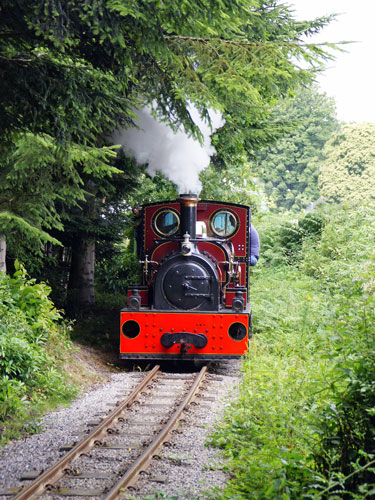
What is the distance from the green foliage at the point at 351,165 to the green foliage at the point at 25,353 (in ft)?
84.7

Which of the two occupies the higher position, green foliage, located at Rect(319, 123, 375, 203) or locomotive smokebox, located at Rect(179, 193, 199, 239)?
green foliage, located at Rect(319, 123, 375, 203)

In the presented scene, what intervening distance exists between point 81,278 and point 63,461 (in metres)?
9.09

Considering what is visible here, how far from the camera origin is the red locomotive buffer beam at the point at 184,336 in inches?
384

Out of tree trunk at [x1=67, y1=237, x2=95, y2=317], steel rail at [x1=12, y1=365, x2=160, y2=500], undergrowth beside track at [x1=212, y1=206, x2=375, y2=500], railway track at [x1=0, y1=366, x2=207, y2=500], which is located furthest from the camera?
tree trunk at [x1=67, y1=237, x2=95, y2=317]

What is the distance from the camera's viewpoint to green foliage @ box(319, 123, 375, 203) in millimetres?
33281

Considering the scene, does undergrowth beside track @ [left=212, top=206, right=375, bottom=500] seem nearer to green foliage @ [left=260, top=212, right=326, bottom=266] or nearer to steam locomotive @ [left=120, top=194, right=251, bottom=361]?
steam locomotive @ [left=120, top=194, right=251, bottom=361]

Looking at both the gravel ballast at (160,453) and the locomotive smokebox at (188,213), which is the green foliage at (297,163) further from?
the gravel ballast at (160,453)

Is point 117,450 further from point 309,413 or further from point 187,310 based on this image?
point 187,310

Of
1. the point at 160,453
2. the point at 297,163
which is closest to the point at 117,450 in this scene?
the point at 160,453

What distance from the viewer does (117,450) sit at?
5840 mm

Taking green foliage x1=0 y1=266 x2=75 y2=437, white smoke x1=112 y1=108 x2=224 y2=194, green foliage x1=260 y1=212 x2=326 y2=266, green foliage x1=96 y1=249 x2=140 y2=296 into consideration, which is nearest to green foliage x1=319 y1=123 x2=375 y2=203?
green foliage x1=260 y1=212 x2=326 y2=266

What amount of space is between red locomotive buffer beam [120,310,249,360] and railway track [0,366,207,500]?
1.28 metres

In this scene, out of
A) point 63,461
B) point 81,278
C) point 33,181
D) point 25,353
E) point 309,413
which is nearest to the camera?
point 309,413

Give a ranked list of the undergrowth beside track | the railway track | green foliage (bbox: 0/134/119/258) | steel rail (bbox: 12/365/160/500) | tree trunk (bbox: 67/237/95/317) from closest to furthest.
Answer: the undergrowth beside track, steel rail (bbox: 12/365/160/500), the railway track, green foliage (bbox: 0/134/119/258), tree trunk (bbox: 67/237/95/317)
